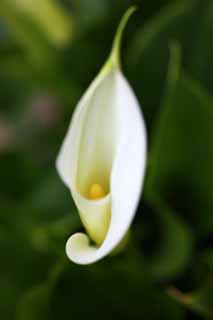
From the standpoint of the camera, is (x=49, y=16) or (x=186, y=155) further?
(x=49, y=16)

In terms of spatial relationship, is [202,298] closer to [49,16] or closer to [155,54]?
[155,54]

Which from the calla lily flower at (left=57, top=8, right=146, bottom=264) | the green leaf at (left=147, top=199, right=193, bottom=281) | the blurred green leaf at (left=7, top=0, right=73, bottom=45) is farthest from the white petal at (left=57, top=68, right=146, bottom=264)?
the blurred green leaf at (left=7, top=0, right=73, bottom=45)

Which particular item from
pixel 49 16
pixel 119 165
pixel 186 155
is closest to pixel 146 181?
pixel 186 155

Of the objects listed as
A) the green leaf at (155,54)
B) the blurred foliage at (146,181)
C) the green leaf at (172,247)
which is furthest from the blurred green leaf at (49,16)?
the green leaf at (172,247)

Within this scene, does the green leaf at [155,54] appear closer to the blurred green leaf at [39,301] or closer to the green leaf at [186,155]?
the green leaf at [186,155]

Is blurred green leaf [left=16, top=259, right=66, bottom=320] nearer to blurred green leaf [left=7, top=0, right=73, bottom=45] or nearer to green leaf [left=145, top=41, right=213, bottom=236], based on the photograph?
green leaf [left=145, top=41, right=213, bottom=236]
